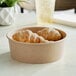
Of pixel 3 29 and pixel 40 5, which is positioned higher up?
pixel 40 5

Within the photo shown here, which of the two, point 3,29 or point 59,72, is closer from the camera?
point 59,72

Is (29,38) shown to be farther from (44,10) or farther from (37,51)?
(44,10)

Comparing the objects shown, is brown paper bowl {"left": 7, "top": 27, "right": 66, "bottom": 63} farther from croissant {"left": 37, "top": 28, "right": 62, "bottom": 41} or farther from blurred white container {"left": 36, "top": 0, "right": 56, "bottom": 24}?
blurred white container {"left": 36, "top": 0, "right": 56, "bottom": 24}

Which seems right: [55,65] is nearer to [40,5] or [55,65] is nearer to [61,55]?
[61,55]

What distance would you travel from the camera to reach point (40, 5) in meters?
1.03

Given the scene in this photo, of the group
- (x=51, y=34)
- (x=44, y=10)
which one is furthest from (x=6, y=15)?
(x=51, y=34)

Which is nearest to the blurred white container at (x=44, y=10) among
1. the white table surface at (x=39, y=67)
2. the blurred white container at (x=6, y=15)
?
the blurred white container at (x=6, y=15)

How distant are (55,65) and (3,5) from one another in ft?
1.82

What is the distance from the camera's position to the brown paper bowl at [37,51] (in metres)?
0.60

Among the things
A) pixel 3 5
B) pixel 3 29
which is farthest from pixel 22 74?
pixel 3 5

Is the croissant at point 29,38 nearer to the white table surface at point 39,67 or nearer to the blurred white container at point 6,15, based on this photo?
the white table surface at point 39,67

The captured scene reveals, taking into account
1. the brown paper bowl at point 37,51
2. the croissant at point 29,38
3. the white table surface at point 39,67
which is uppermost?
the croissant at point 29,38

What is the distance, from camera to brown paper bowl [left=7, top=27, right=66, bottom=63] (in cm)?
60

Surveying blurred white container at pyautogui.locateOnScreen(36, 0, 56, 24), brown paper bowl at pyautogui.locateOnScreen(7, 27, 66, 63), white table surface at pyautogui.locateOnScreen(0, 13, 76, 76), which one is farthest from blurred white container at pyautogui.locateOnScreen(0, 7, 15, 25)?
brown paper bowl at pyautogui.locateOnScreen(7, 27, 66, 63)
